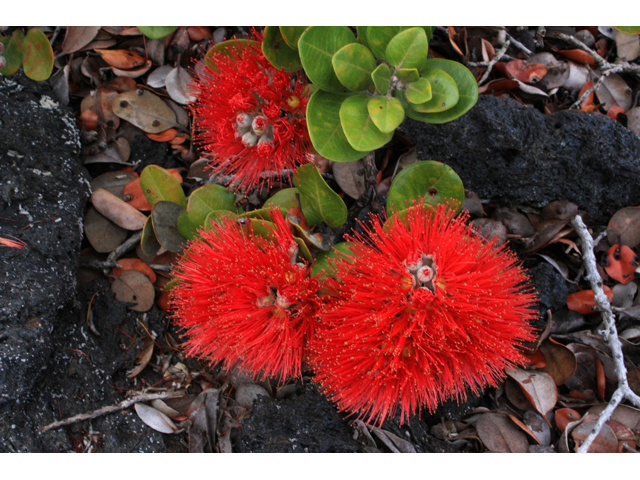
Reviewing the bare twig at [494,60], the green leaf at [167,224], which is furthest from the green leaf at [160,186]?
the bare twig at [494,60]

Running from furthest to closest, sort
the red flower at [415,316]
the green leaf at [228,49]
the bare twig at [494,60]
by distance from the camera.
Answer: the bare twig at [494,60] < the green leaf at [228,49] < the red flower at [415,316]

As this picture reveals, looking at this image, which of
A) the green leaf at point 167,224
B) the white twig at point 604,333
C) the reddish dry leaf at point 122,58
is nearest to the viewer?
the white twig at point 604,333

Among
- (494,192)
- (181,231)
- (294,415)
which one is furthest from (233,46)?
(294,415)

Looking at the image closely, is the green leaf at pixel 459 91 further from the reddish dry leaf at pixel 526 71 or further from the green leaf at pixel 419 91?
the reddish dry leaf at pixel 526 71

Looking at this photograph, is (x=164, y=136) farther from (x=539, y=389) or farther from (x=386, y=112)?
(x=539, y=389)

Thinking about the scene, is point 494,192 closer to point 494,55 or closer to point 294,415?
point 494,55

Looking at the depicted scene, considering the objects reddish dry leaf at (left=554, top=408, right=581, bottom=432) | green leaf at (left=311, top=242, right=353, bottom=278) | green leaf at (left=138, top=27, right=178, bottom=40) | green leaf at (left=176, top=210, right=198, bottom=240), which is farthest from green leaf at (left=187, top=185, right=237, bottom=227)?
reddish dry leaf at (left=554, top=408, right=581, bottom=432)
